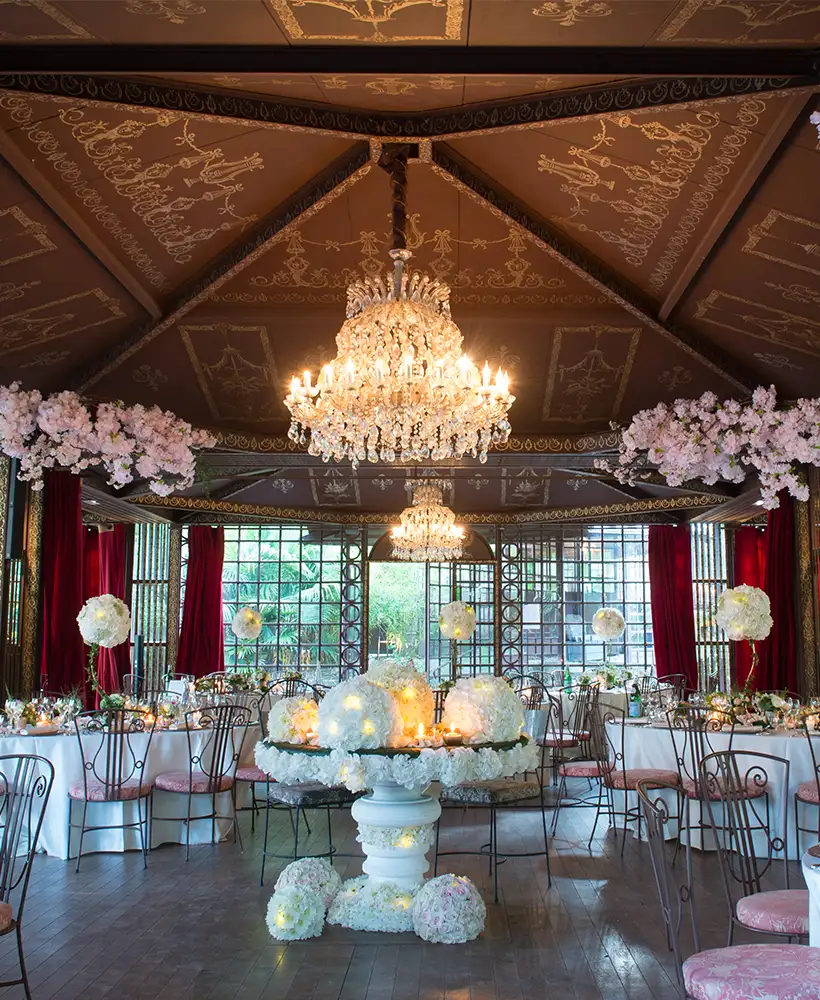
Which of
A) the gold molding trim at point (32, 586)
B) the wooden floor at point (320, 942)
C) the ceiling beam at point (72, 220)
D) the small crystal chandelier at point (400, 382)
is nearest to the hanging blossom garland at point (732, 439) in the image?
the small crystal chandelier at point (400, 382)

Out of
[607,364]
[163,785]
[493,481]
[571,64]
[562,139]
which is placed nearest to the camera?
[571,64]

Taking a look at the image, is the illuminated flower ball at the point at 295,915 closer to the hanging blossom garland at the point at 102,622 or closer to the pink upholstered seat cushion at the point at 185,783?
the pink upholstered seat cushion at the point at 185,783

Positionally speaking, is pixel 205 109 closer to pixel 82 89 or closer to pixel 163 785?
pixel 82 89

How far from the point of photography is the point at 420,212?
7.28 meters

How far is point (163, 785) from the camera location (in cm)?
695

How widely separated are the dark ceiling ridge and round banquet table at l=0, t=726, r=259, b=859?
4350 millimetres

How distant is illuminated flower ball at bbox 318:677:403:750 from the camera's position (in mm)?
4906

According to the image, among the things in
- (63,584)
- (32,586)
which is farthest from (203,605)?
(32,586)

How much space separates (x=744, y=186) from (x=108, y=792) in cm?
552

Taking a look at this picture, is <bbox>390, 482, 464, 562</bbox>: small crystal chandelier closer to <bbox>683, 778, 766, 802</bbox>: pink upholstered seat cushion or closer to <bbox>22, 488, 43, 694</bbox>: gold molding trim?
<bbox>22, 488, 43, 694</bbox>: gold molding trim

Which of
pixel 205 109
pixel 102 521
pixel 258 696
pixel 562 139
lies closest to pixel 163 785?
pixel 258 696

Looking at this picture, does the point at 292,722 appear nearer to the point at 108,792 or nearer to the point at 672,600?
the point at 108,792

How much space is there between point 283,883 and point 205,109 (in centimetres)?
395

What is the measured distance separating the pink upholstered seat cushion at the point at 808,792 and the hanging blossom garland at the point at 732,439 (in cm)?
243
